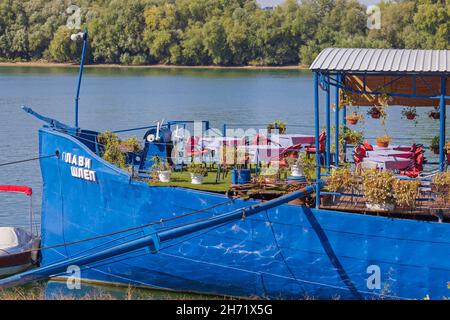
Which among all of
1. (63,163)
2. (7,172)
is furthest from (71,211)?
(7,172)

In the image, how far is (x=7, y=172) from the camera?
35000mm

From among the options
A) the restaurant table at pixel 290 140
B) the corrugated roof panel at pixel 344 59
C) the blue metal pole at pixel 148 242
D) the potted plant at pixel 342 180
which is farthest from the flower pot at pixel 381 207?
the restaurant table at pixel 290 140

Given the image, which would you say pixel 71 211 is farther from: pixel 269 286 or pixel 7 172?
pixel 7 172

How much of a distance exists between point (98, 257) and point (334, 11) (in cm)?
9636

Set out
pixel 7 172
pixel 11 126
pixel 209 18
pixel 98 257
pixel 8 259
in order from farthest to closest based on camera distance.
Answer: pixel 209 18, pixel 11 126, pixel 7 172, pixel 8 259, pixel 98 257

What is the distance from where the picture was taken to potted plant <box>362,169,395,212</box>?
17094 millimetres

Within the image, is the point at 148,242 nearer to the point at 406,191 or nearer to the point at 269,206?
the point at 269,206

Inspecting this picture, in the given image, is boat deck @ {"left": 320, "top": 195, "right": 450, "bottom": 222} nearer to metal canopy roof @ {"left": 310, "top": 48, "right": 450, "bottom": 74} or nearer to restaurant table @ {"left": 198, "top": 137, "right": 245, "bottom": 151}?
metal canopy roof @ {"left": 310, "top": 48, "right": 450, "bottom": 74}

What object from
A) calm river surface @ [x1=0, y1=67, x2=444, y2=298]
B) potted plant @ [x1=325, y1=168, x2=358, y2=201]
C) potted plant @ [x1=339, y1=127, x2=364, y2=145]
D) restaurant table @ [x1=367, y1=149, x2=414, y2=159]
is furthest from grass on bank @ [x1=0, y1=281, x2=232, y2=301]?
calm river surface @ [x1=0, y1=67, x2=444, y2=298]

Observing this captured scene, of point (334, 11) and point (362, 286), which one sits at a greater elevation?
point (334, 11)

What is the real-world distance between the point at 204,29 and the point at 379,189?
96.6 metres

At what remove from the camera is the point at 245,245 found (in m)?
18.6

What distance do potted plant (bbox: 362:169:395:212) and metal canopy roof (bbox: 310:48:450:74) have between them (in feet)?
5.92
